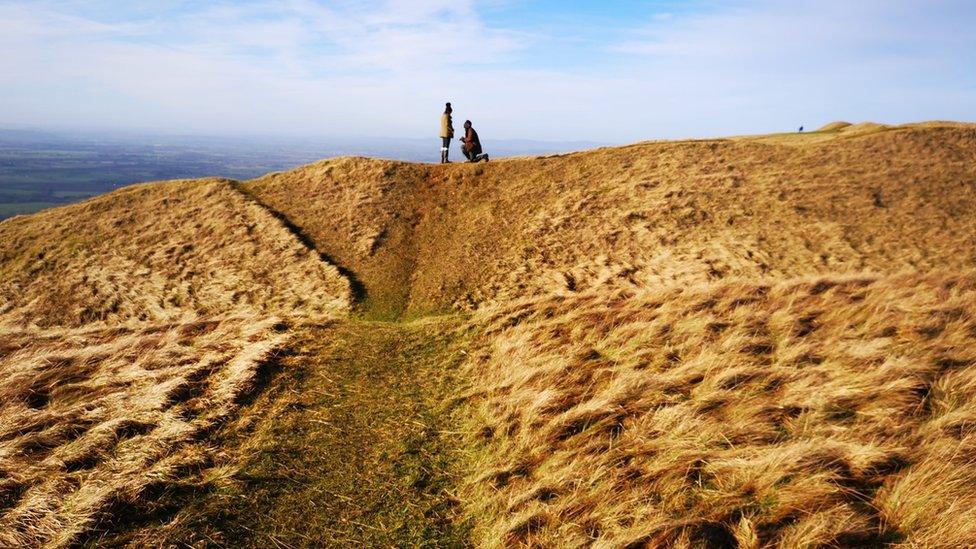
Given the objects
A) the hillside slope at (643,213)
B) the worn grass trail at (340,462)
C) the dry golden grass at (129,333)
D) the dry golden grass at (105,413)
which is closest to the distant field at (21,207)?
the dry golden grass at (129,333)

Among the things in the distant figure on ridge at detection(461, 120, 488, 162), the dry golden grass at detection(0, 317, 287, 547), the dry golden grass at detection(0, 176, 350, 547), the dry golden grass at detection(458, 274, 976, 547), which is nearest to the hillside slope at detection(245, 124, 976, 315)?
the distant figure on ridge at detection(461, 120, 488, 162)

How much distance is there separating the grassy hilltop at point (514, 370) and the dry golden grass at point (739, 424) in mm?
47

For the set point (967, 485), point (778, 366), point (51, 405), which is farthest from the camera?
point (51, 405)

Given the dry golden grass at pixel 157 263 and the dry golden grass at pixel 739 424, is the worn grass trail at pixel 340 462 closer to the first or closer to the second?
the dry golden grass at pixel 739 424

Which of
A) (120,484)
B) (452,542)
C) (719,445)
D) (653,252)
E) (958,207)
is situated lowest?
(452,542)

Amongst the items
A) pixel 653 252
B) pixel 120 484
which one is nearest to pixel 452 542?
pixel 120 484

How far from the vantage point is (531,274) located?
16.5 meters

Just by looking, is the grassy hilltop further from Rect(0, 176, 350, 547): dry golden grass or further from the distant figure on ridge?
the distant figure on ridge

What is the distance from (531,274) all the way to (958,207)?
56.8ft

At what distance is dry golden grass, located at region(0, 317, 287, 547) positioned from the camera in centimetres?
645

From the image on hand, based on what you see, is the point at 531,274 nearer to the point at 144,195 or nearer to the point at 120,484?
the point at 120,484

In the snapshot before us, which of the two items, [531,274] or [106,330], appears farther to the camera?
[531,274]

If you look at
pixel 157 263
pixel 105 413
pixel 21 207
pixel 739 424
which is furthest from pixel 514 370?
pixel 21 207

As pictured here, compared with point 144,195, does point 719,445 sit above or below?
below
